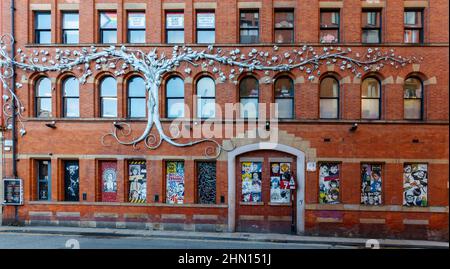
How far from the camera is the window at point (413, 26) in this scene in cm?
1231

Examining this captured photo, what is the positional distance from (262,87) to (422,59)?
6998mm

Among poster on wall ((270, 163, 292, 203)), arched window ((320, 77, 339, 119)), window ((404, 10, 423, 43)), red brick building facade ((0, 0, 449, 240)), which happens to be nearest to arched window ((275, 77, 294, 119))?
red brick building facade ((0, 0, 449, 240))

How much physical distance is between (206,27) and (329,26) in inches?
220

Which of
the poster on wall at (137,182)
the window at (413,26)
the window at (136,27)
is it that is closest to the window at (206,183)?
the poster on wall at (137,182)

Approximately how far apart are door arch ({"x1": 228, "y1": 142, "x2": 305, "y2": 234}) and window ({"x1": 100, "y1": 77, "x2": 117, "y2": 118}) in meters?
5.88

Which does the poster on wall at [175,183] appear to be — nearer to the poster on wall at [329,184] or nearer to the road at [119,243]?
the road at [119,243]

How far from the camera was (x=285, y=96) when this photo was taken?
12.6 meters

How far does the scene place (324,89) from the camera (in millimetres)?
12508

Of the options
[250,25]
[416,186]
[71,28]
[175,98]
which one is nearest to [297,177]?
[416,186]

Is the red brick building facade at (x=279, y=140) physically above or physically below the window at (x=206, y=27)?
below

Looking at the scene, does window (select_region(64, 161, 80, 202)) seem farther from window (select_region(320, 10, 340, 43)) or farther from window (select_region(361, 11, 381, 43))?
window (select_region(361, 11, 381, 43))

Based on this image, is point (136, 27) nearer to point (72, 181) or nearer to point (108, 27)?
point (108, 27)

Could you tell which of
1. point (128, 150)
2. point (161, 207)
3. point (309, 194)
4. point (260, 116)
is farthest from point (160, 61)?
point (309, 194)

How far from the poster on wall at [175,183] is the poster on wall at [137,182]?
111 cm
